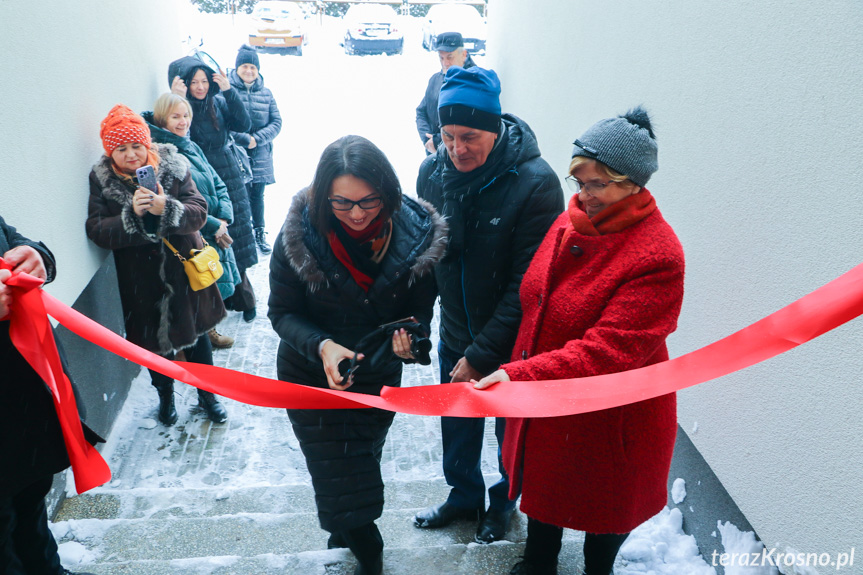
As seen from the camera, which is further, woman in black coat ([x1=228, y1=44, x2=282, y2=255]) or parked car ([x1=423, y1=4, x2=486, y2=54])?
parked car ([x1=423, y1=4, x2=486, y2=54])

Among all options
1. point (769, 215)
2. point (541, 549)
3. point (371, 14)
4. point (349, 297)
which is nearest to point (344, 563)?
point (541, 549)

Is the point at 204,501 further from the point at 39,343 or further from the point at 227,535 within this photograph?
the point at 39,343

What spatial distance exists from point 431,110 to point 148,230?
4.25m

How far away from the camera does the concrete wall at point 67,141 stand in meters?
3.39

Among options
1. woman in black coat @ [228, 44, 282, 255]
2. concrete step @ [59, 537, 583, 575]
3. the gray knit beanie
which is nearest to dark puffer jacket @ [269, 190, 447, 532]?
concrete step @ [59, 537, 583, 575]

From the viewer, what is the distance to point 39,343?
88.0 inches

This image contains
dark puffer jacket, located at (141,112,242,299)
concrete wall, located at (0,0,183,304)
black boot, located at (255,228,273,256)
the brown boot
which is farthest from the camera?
black boot, located at (255,228,273,256)

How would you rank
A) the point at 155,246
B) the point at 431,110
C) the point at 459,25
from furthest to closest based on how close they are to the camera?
the point at 459,25 < the point at 431,110 < the point at 155,246

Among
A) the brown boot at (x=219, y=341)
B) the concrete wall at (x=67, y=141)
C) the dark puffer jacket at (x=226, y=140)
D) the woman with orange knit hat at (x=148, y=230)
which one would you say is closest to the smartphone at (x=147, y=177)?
the woman with orange knit hat at (x=148, y=230)

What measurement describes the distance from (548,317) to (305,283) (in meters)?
0.99

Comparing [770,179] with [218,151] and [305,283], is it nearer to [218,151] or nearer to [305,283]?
[305,283]

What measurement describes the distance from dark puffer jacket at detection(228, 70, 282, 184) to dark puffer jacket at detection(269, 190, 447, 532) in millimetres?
4912

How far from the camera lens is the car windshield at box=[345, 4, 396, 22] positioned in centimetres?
1845

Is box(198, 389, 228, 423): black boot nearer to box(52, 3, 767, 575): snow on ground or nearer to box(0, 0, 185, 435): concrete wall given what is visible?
box(52, 3, 767, 575): snow on ground
